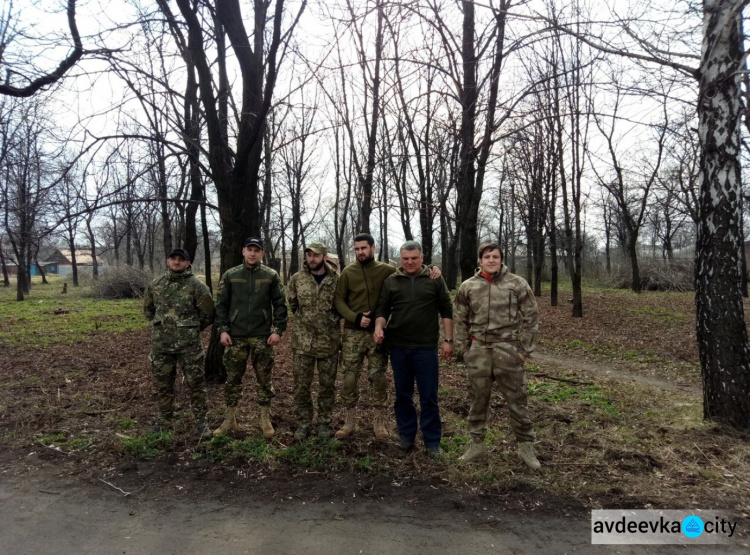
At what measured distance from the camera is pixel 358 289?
4.57 m

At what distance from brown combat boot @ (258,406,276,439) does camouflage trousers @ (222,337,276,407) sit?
7 cm

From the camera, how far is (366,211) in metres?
11.5

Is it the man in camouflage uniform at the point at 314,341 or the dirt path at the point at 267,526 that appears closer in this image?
the dirt path at the point at 267,526

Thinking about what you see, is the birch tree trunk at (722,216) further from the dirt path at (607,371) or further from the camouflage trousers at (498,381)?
the camouflage trousers at (498,381)

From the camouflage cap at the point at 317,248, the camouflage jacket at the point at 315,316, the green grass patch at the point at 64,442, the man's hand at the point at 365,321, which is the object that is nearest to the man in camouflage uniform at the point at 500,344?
the man's hand at the point at 365,321

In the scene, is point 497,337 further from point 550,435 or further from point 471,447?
point 550,435

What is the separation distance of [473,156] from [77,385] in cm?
757

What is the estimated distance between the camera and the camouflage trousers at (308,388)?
459 centimetres

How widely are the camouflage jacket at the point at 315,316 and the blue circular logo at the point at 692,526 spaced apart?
3202 millimetres

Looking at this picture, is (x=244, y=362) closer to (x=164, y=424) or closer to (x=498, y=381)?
(x=164, y=424)

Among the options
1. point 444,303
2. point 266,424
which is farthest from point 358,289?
point 266,424

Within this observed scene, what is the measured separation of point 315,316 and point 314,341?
264 millimetres

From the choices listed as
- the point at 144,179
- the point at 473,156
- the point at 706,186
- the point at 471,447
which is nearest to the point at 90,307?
the point at 144,179

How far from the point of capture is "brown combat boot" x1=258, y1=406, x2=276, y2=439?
4625 millimetres
